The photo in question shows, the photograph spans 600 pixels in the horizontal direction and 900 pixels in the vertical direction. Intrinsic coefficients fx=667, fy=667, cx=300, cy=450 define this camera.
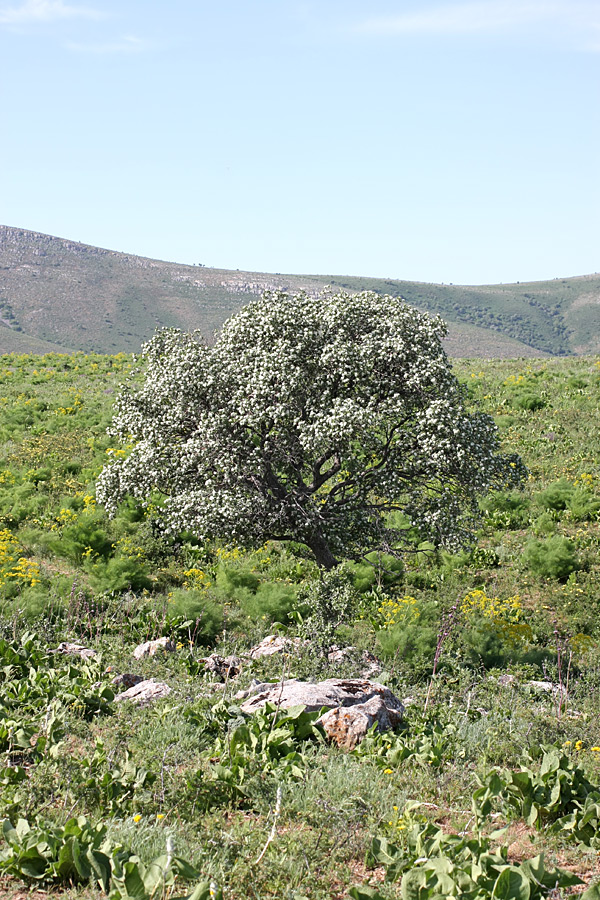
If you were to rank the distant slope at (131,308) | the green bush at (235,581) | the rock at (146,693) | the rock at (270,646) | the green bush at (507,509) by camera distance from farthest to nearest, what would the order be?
the distant slope at (131,308) < the green bush at (507,509) < the green bush at (235,581) < the rock at (270,646) < the rock at (146,693)

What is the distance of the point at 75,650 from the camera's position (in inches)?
406

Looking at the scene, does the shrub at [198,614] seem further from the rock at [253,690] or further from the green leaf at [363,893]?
the green leaf at [363,893]

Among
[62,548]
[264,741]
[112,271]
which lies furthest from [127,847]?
[112,271]

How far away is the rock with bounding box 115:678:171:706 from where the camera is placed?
819cm

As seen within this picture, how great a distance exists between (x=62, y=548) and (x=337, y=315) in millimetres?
9756

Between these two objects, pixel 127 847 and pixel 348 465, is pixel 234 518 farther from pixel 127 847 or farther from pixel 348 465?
pixel 127 847

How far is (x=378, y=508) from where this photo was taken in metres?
12.9

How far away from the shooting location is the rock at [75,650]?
10.0 metres

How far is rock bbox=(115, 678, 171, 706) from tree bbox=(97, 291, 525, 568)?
3.17 meters

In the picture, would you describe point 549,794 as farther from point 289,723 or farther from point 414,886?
point 289,723

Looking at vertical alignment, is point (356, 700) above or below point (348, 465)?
below

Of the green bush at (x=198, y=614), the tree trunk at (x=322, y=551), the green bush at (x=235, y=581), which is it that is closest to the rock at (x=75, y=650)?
the green bush at (x=198, y=614)

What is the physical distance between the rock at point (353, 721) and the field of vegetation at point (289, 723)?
245 millimetres

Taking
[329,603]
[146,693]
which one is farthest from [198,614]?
[146,693]
